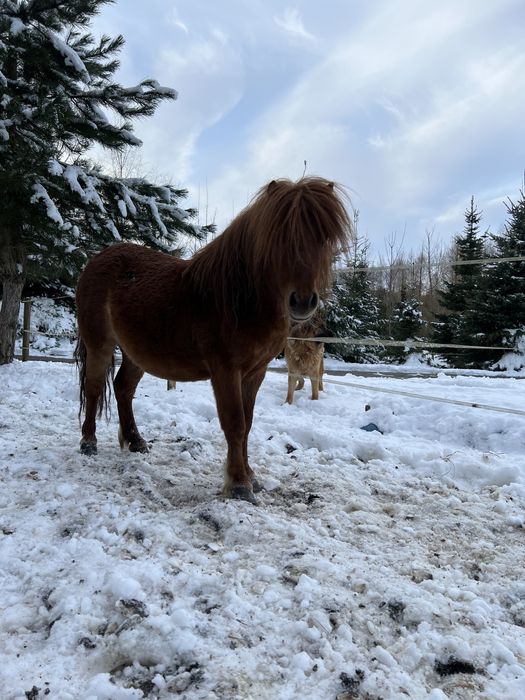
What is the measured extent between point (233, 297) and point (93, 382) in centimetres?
191

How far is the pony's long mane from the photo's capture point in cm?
260

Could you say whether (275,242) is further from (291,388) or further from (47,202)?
(47,202)

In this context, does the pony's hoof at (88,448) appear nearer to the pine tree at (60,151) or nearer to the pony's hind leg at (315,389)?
the pony's hind leg at (315,389)

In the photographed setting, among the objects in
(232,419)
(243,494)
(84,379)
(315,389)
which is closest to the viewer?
(243,494)

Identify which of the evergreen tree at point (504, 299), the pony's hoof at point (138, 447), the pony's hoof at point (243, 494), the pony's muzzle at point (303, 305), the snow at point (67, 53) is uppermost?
the snow at point (67, 53)

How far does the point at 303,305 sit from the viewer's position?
2510mm

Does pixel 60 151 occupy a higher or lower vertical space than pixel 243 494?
higher

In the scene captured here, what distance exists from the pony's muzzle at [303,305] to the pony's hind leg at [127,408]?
195 cm

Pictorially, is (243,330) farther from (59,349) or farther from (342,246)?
(59,349)

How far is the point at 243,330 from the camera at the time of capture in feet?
9.57

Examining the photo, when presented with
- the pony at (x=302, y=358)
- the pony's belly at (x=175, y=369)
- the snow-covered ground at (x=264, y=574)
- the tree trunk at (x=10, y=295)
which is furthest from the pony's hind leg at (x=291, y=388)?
the tree trunk at (x=10, y=295)

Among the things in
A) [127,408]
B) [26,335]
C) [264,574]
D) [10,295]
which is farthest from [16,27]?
[264,574]

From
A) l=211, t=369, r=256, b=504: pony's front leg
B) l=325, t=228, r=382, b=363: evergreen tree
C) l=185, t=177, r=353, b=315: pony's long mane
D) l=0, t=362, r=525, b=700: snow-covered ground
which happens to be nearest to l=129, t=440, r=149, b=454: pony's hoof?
l=0, t=362, r=525, b=700: snow-covered ground

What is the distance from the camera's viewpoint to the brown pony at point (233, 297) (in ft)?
8.60
